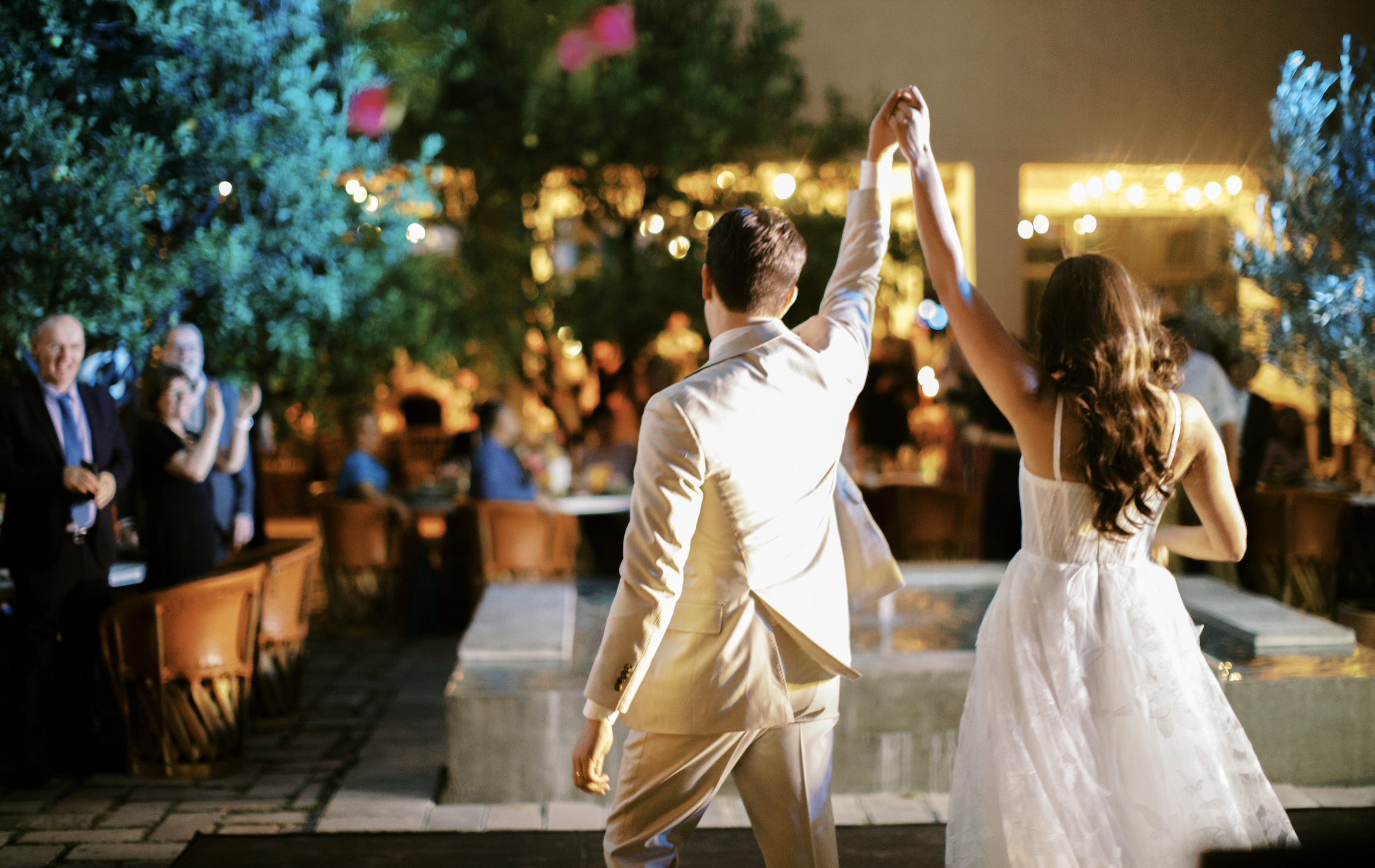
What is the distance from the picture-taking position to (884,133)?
2271 millimetres

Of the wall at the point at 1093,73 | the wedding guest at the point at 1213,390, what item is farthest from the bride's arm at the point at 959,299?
the wall at the point at 1093,73

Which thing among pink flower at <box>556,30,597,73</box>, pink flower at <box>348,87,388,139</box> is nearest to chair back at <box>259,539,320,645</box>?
pink flower at <box>348,87,388,139</box>

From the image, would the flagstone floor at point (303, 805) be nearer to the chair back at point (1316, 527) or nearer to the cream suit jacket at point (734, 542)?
the cream suit jacket at point (734, 542)

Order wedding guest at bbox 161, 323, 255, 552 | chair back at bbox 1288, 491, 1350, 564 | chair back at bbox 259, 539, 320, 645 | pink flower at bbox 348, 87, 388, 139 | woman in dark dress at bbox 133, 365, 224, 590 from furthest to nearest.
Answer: chair back at bbox 1288, 491, 1350, 564
pink flower at bbox 348, 87, 388, 139
chair back at bbox 259, 539, 320, 645
wedding guest at bbox 161, 323, 255, 552
woman in dark dress at bbox 133, 365, 224, 590

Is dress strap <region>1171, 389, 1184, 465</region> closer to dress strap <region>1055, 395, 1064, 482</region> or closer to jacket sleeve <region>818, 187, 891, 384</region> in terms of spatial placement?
dress strap <region>1055, 395, 1064, 482</region>

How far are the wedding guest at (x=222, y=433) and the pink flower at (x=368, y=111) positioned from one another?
131cm

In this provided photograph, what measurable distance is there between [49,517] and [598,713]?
2975 mm

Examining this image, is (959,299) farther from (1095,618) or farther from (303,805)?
(303,805)

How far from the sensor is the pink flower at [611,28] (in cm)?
822

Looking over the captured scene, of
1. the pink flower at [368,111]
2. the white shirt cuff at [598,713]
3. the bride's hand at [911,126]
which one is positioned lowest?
the white shirt cuff at [598,713]

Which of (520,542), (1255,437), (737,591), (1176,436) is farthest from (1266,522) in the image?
(737,591)

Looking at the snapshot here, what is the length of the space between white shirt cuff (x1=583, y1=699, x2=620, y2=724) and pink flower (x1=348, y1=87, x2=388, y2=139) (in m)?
4.12

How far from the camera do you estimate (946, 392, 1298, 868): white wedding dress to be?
207cm

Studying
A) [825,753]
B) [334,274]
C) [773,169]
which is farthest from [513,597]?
[773,169]
